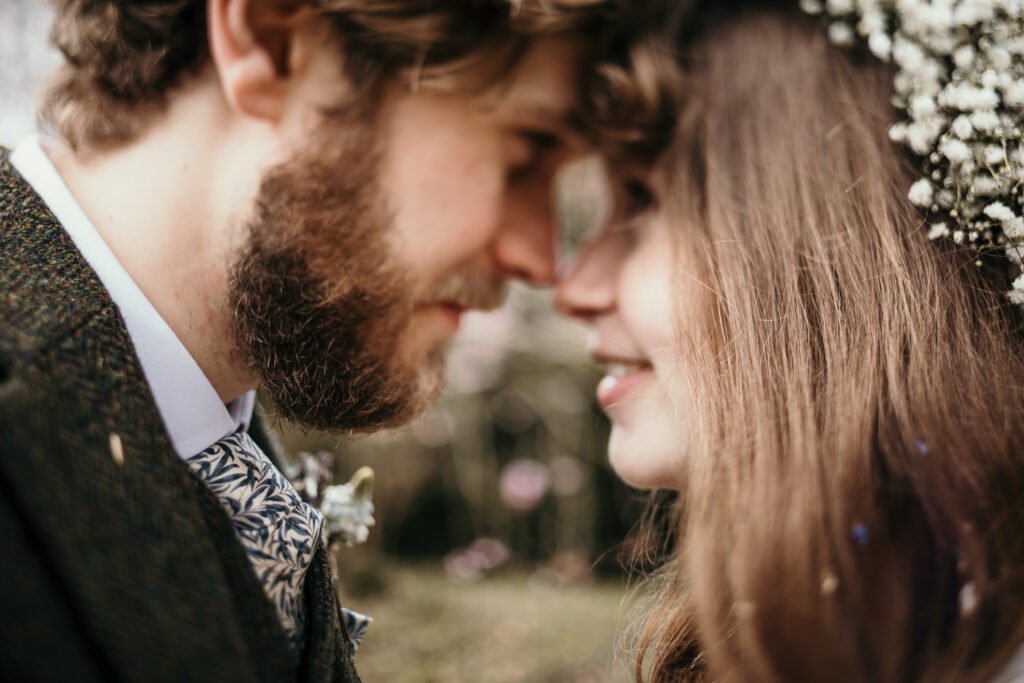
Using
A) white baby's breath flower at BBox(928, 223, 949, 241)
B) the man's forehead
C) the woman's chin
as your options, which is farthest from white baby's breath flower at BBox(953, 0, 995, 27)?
the woman's chin

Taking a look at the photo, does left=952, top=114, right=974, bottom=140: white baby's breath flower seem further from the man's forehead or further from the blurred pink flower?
the blurred pink flower

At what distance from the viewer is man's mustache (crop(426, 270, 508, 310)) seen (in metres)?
1.74

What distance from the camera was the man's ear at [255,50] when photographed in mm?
1511

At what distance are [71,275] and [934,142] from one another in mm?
1432

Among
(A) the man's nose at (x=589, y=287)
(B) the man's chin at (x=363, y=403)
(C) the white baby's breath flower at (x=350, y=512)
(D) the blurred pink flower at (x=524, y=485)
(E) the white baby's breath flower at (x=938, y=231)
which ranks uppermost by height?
(E) the white baby's breath flower at (x=938, y=231)

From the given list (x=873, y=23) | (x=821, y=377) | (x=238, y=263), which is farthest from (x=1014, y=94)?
(x=238, y=263)

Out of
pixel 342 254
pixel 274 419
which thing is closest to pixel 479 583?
pixel 274 419

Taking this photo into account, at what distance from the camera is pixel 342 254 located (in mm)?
1585

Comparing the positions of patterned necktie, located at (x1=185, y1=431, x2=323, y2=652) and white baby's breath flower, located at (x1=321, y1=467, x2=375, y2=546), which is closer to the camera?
patterned necktie, located at (x1=185, y1=431, x2=323, y2=652)

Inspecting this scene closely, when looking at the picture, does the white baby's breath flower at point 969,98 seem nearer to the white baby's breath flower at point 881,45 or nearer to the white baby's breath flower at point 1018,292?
the white baby's breath flower at point 881,45

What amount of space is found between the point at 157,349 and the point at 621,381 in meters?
0.95

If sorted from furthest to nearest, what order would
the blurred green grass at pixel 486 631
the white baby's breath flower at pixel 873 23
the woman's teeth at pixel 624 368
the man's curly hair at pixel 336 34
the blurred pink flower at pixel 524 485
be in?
the blurred pink flower at pixel 524 485
the blurred green grass at pixel 486 631
the woman's teeth at pixel 624 368
the man's curly hair at pixel 336 34
the white baby's breath flower at pixel 873 23

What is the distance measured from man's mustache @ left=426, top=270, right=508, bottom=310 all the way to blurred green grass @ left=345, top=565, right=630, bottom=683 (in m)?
0.95

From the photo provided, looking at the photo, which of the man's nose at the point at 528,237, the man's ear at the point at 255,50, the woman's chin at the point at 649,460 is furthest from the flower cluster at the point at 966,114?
the man's ear at the point at 255,50
